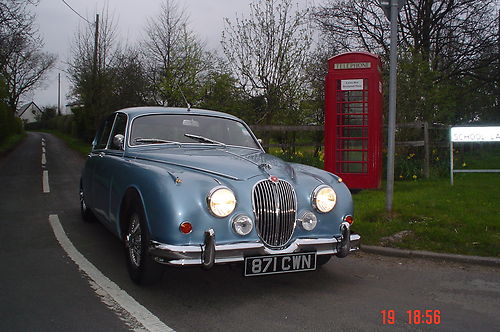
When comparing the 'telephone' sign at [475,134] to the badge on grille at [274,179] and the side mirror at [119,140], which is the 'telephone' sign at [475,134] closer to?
the badge on grille at [274,179]

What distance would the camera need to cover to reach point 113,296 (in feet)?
13.4

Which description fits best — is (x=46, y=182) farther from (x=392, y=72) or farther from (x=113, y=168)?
(x=392, y=72)

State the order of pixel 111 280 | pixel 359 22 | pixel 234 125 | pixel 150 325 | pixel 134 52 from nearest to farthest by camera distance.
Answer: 1. pixel 150 325
2. pixel 111 280
3. pixel 234 125
4. pixel 359 22
5. pixel 134 52

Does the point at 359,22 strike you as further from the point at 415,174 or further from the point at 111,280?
the point at 111,280

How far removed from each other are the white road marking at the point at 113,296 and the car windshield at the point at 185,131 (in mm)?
1447

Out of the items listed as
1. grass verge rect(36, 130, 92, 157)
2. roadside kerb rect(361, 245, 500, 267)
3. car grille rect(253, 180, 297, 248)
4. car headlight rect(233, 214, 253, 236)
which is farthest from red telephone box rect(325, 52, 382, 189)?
grass verge rect(36, 130, 92, 157)

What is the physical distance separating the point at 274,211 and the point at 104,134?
3.60 m

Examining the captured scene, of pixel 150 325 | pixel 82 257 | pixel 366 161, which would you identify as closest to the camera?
pixel 150 325

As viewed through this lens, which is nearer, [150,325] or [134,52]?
Result: [150,325]

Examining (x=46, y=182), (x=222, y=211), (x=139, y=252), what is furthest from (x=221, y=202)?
(x=46, y=182)

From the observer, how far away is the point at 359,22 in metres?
23.0

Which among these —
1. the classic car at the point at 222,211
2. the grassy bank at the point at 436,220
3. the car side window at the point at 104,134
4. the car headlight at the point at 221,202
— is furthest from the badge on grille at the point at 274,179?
the car side window at the point at 104,134

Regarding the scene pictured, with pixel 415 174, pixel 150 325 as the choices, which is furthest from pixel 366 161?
pixel 150 325

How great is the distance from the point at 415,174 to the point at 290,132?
3.75 meters
